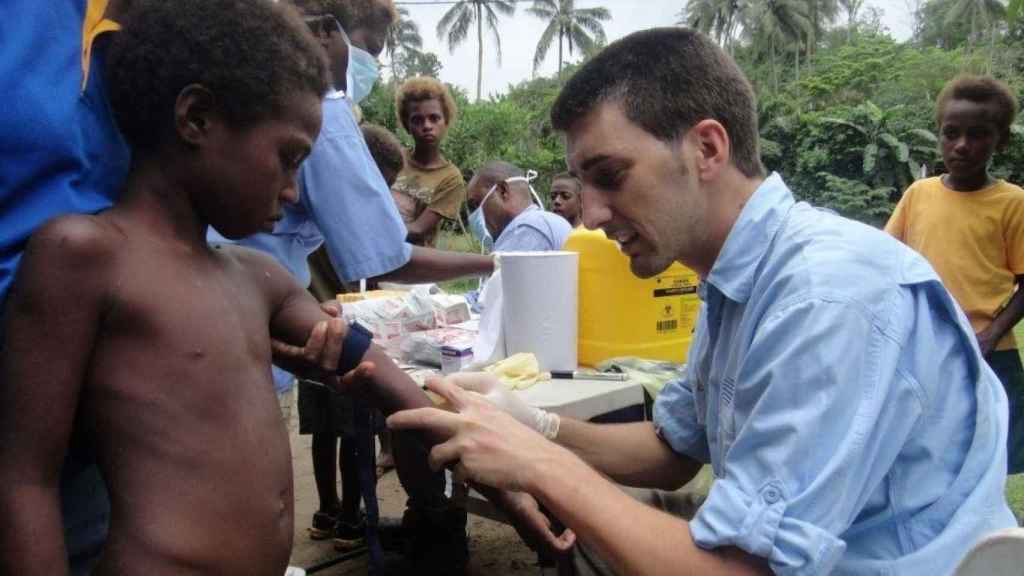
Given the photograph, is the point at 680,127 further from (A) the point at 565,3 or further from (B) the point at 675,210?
(A) the point at 565,3

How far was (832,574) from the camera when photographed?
1.30 meters

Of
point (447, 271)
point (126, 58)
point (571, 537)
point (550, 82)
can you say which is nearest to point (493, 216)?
point (447, 271)

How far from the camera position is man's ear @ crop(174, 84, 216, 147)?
124cm

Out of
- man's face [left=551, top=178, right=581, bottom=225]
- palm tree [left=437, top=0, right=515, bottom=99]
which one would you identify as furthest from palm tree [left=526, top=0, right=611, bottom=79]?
man's face [left=551, top=178, right=581, bottom=225]

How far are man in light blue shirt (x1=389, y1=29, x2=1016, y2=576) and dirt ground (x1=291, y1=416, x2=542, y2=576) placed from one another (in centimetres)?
196

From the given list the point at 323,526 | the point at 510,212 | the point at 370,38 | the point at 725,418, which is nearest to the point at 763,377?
the point at 725,418

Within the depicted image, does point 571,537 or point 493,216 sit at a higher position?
point 493,216

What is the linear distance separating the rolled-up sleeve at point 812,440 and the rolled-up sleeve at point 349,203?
4.70 feet

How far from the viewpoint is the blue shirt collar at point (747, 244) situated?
144cm

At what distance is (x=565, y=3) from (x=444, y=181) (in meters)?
42.0

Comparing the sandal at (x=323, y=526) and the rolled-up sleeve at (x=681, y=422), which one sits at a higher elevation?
the rolled-up sleeve at (x=681, y=422)

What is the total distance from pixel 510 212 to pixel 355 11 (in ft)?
7.73

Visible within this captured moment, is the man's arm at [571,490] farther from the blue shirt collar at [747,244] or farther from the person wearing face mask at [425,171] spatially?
the person wearing face mask at [425,171]

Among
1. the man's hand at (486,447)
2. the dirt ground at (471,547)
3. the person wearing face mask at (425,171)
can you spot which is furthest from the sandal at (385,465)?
the man's hand at (486,447)
